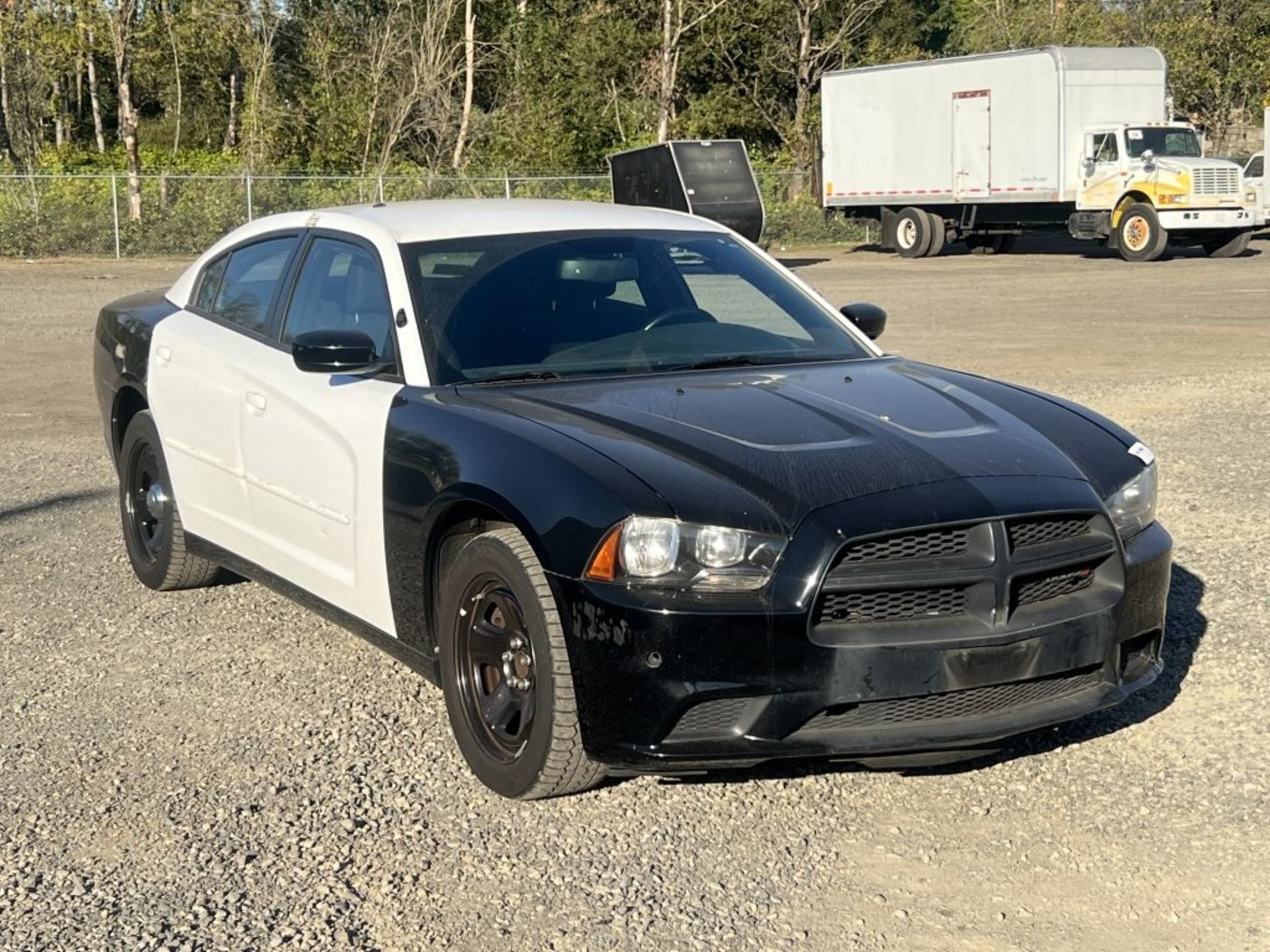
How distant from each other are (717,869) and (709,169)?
2761 cm

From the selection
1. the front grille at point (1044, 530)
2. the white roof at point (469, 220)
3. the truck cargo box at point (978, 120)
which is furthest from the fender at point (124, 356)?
the truck cargo box at point (978, 120)

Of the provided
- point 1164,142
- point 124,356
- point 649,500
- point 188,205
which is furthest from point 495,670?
point 188,205

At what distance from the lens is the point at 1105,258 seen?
105 feet

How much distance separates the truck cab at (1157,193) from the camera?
29.3 meters

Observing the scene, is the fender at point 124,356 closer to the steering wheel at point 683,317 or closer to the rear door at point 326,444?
the rear door at point 326,444

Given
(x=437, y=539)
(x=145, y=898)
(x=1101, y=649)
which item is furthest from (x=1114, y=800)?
(x=145, y=898)

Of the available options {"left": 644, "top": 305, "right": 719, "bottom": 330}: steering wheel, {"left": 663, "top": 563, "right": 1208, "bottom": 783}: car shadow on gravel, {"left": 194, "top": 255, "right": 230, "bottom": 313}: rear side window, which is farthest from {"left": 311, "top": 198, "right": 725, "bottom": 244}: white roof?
{"left": 663, "top": 563, "right": 1208, "bottom": 783}: car shadow on gravel

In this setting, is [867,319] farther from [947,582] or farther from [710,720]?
[710,720]

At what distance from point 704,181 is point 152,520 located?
969 inches

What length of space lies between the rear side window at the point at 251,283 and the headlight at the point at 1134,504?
10.1 feet

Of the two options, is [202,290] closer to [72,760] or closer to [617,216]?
[617,216]

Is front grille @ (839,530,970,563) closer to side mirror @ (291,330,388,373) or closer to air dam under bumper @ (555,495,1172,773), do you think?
air dam under bumper @ (555,495,1172,773)

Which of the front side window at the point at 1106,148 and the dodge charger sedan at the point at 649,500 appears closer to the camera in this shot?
the dodge charger sedan at the point at 649,500

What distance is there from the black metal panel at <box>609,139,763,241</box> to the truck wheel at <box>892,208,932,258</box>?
416cm
